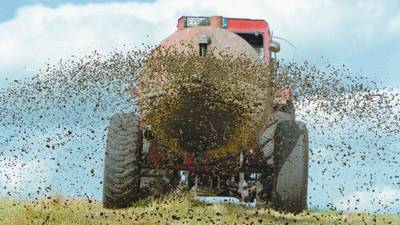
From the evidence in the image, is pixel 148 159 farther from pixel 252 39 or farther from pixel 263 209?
pixel 252 39

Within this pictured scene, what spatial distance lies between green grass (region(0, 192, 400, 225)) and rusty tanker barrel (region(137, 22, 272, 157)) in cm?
83

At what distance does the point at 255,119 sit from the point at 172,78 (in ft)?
3.86

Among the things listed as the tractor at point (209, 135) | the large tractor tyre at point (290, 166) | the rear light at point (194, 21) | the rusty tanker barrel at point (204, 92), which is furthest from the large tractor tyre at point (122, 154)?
the rear light at point (194, 21)

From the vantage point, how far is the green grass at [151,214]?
832cm

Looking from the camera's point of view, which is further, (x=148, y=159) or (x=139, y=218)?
(x=148, y=159)

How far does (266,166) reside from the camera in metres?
10.2

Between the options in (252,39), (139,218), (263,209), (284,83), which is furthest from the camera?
(252,39)

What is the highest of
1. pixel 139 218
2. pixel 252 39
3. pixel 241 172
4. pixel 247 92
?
pixel 252 39

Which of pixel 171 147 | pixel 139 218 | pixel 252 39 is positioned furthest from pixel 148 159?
pixel 252 39

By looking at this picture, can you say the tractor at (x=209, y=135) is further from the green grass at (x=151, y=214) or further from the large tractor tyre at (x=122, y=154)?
the green grass at (x=151, y=214)

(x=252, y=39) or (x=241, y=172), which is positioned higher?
(x=252, y=39)

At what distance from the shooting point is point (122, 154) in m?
9.90

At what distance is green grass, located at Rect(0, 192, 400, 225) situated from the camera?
8320 mm

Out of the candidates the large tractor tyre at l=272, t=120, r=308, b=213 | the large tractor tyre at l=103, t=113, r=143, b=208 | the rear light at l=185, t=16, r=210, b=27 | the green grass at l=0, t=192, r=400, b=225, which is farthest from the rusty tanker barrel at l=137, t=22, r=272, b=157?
the rear light at l=185, t=16, r=210, b=27
